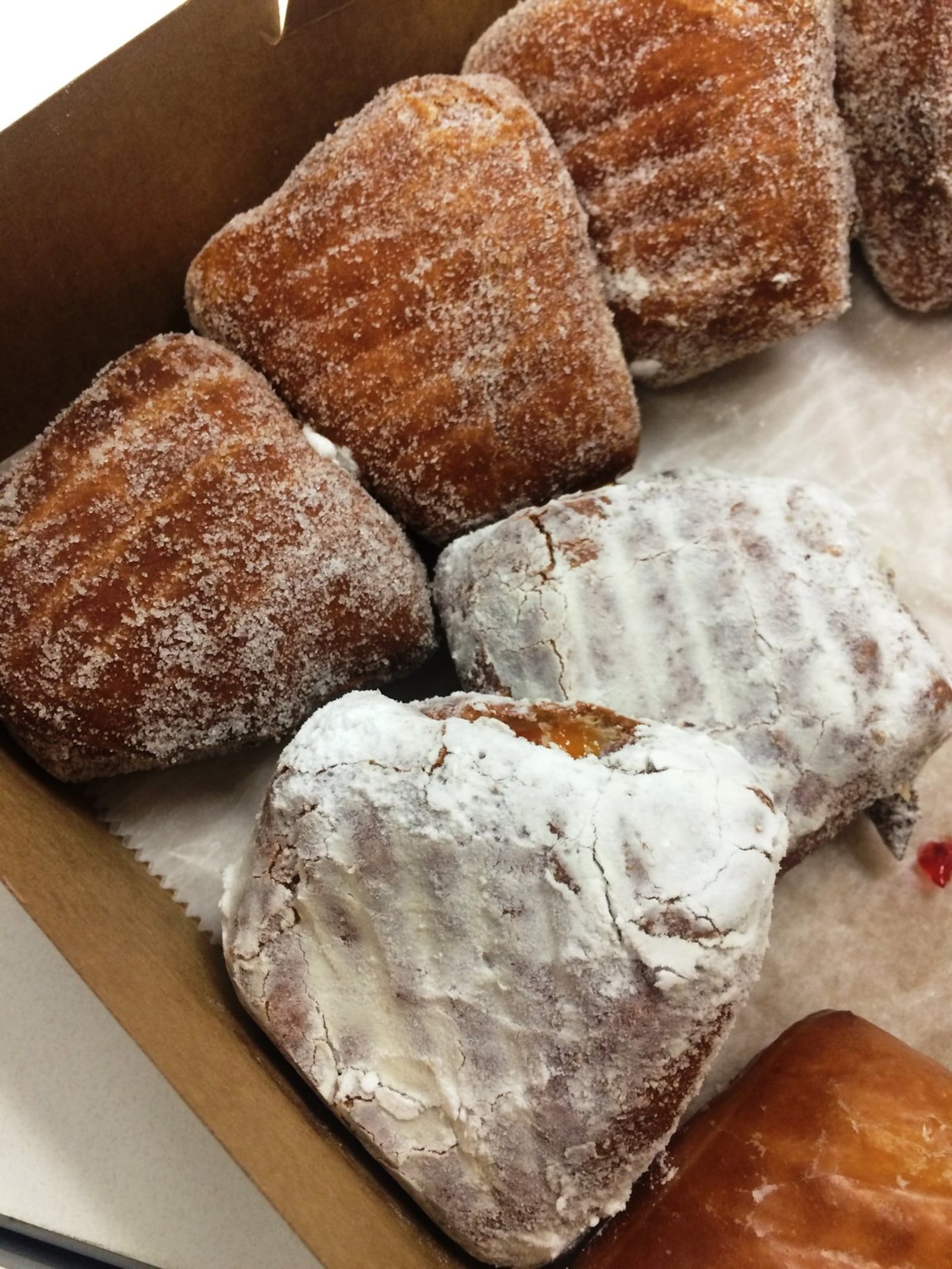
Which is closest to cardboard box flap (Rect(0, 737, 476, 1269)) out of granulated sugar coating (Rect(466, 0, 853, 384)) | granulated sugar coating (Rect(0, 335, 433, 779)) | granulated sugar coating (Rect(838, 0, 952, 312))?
granulated sugar coating (Rect(0, 335, 433, 779))

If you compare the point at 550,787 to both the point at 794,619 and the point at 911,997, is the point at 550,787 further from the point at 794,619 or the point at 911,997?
the point at 911,997

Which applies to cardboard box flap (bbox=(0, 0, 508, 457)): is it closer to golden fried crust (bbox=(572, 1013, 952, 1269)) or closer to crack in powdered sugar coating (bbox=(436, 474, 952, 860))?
crack in powdered sugar coating (bbox=(436, 474, 952, 860))

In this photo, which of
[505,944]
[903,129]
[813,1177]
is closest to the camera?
[505,944]

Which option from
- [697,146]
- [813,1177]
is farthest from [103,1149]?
[697,146]

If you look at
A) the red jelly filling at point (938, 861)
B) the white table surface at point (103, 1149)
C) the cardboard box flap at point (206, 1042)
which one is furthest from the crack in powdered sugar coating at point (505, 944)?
the red jelly filling at point (938, 861)

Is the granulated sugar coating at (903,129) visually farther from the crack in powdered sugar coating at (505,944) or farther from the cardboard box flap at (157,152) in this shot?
the crack in powdered sugar coating at (505,944)

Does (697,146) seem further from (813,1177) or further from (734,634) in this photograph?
(813,1177)
